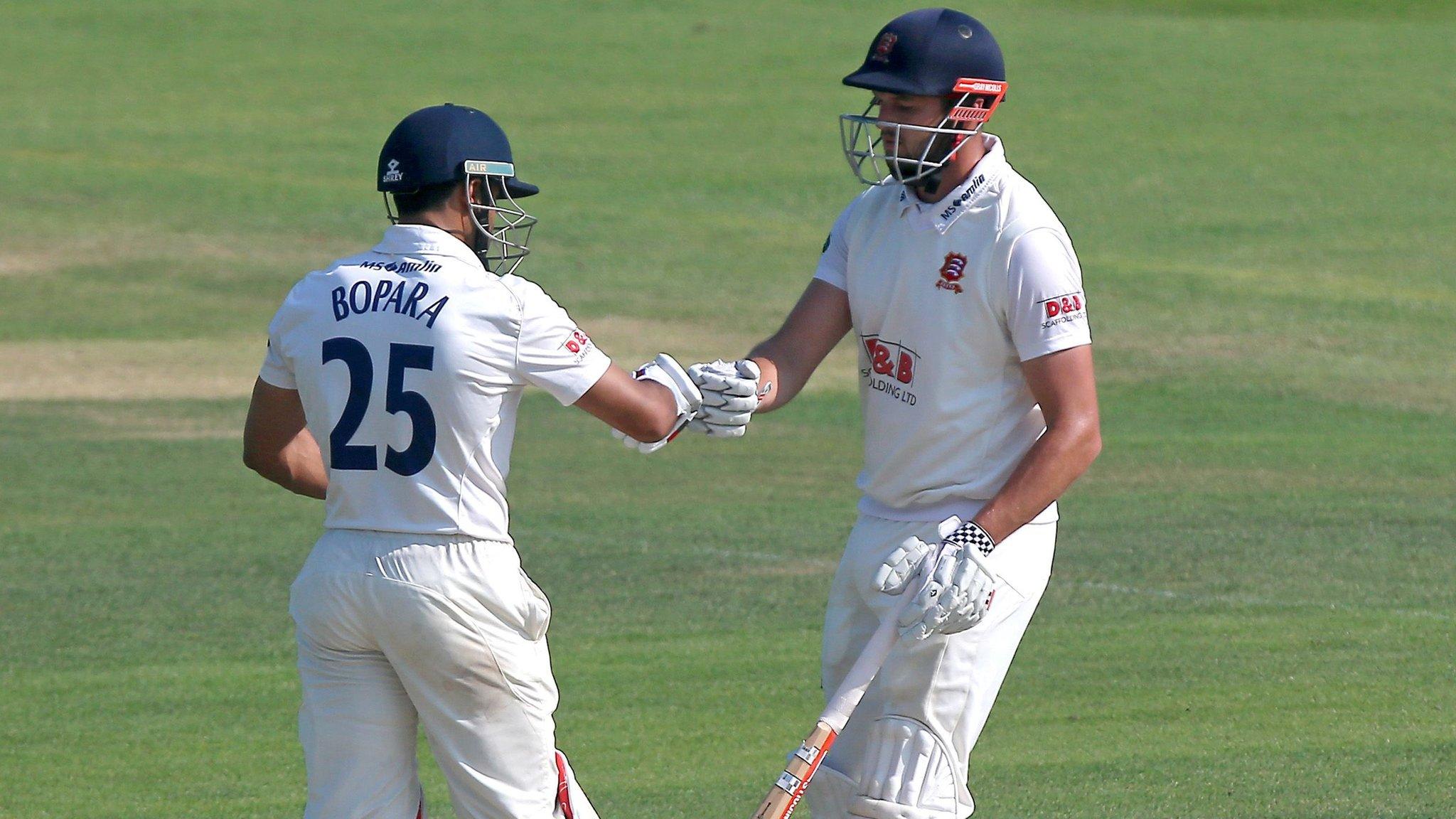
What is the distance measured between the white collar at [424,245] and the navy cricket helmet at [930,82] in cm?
100

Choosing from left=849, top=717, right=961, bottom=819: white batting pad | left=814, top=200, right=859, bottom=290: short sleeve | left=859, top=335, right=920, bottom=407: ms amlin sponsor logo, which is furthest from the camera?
left=814, top=200, right=859, bottom=290: short sleeve

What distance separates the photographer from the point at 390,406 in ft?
15.6

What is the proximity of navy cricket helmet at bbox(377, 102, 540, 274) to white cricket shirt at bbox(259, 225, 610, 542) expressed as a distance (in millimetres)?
168

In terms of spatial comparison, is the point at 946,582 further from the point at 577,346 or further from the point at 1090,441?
the point at 577,346

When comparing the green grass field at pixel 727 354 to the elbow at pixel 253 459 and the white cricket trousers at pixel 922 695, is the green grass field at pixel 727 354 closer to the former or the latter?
the white cricket trousers at pixel 922 695

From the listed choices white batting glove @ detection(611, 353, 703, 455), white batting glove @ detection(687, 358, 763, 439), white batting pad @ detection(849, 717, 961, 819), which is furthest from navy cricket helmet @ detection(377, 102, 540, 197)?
white batting pad @ detection(849, 717, 961, 819)

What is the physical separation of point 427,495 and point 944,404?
1289 mm

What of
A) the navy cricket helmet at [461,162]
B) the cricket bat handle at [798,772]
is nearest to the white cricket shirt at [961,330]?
the cricket bat handle at [798,772]

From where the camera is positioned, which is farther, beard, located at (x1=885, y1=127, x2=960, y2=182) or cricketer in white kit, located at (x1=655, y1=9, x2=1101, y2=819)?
beard, located at (x1=885, y1=127, x2=960, y2=182)

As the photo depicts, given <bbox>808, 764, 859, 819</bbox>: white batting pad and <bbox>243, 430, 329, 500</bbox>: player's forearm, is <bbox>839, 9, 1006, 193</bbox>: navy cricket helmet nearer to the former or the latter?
<bbox>808, 764, 859, 819</bbox>: white batting pad

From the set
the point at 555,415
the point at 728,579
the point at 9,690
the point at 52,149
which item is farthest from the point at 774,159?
the point at 9,690

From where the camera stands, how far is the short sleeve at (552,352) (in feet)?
15.9

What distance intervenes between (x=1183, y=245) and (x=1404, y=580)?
514 inches

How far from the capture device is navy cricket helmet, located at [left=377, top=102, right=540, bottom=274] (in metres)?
5.01
